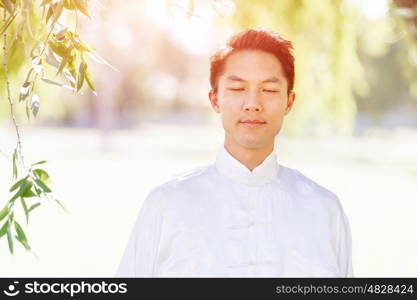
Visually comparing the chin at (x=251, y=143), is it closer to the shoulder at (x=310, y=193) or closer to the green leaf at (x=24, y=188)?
the shoulder at (x=310, y=193)

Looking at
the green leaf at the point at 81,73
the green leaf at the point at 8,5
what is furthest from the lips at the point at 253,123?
the green leaf at the point at 8,5

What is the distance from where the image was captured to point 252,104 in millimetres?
1990

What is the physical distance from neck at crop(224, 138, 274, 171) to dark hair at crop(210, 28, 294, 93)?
191 mm

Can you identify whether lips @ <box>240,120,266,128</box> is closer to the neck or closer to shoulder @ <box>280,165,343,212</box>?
the neck

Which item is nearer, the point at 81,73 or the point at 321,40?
the point at 81,73

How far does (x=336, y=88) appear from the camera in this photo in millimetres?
7219

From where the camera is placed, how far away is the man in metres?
1.97

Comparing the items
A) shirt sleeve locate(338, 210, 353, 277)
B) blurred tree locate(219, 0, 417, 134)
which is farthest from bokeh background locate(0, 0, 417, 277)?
shirt sleeve locate(338, 210, 353, 277)

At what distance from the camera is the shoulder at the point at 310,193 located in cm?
207

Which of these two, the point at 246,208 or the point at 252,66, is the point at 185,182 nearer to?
the point at 246,208

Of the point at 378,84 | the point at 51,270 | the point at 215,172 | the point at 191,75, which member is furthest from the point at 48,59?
the point at 191,75

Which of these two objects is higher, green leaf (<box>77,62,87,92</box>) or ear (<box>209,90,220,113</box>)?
green leaf (<box>77,62,87,92</box>)

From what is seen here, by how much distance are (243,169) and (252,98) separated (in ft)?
0.64

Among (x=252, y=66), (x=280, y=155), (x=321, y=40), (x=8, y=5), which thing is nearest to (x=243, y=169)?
(x=252, y=66)
